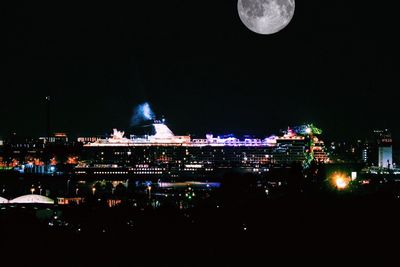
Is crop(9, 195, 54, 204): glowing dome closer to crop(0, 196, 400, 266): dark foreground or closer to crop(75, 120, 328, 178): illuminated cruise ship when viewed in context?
crop(0, 196, 400, 266): dark foreground

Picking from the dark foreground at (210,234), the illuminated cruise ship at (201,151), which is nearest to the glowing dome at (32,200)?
the dark foreground at (210,234)

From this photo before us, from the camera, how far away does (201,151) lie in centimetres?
6103

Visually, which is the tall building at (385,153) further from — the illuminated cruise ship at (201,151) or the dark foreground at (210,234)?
the dark foreground at (210,234)

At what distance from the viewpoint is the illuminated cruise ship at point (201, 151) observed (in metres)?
58.2

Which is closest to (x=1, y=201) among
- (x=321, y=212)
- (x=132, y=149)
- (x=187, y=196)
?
(x=187, y=196)

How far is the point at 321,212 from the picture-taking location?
18.8 meters

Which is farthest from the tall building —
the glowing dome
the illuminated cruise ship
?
the glowing dome

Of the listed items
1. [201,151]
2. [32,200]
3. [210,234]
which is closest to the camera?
[210,234]

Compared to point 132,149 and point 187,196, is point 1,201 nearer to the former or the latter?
point 187,196

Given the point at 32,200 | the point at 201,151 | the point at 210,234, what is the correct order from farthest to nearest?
the point at 201,151 → the point at 32,200 → the point at 210,234

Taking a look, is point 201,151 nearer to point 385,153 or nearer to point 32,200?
point 385,153

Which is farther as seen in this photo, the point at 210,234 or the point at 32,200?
the point at 32,200

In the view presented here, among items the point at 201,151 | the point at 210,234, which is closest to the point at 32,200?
the point at 210,234

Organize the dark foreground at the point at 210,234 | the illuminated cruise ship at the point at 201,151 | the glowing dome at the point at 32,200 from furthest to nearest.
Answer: the illuminated cruise ship at the point at 201,151 → the glowing dome at the point at 32,200 → the dark foreground at the point at 210,234
